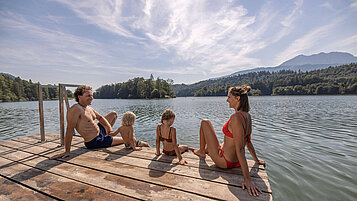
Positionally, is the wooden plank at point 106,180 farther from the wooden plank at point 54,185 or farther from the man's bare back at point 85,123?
the man's bare back at point 85,123

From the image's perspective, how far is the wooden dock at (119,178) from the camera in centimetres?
218

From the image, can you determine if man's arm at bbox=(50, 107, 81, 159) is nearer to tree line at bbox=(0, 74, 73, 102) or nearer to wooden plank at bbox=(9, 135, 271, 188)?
wooden plank at bbox=(9, 135, 271, 188)

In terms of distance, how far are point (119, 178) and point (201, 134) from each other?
1769 millimetres

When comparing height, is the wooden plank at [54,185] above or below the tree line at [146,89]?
below

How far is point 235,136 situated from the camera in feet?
7.75

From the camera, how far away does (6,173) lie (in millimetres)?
2857

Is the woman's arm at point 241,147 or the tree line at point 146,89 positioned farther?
the tree line at point 146,89

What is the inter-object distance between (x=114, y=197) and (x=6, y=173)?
244 centimetres

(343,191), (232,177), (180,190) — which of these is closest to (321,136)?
(343,191)

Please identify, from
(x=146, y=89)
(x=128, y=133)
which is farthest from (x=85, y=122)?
(x=146, y=89)

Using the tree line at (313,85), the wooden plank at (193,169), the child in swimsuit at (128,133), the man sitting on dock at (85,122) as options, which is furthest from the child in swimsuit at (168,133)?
the tree line at (313,85)

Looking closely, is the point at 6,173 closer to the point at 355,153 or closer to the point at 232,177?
the point at 232,177

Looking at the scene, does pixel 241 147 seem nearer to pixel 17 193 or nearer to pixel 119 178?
pixel 119 178

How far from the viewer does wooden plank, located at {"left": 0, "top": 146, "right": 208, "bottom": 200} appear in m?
2.16
